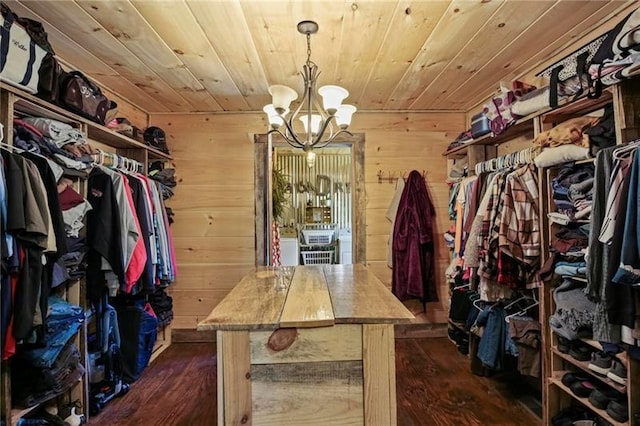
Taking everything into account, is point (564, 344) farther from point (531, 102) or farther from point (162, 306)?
point (162, 306)

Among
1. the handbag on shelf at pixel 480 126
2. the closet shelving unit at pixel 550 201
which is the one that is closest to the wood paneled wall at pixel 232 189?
the handbag on shelf at pixel 480 126

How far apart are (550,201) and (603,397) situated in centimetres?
99

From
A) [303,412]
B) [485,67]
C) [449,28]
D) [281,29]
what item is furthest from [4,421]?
[485,67]

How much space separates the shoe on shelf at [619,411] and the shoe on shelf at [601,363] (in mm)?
122

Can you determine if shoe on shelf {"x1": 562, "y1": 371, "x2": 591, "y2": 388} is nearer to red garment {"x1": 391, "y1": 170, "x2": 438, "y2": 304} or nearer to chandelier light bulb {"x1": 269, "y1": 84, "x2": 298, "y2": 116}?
red garment {"x1": 391, "y1": 170, "x2": 438, "y2": 304}

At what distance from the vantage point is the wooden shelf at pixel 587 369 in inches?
61.7

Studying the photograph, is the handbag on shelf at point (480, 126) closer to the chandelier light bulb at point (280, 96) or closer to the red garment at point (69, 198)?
the chandelier light bulb at point (280, 96)

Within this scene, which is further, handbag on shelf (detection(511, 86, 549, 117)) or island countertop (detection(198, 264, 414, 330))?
handbag on shelf (detection(511, 86, 549, 117))

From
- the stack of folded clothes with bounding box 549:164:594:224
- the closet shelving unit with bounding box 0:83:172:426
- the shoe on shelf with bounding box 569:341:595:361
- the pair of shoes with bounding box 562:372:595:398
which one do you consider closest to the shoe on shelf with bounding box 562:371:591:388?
the pair of shoes with bounding box 562:372:595:398

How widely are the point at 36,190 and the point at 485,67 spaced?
278cm

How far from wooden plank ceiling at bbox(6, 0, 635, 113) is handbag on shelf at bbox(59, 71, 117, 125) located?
22 centimetres

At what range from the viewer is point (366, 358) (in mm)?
1325

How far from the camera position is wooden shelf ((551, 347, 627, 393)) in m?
1.57

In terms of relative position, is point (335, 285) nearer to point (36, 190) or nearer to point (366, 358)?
point (366, 358)
